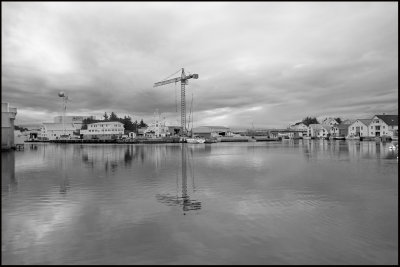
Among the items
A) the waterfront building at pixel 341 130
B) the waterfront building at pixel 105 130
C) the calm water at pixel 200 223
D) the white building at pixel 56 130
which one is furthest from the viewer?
the white building at pixel 56 130

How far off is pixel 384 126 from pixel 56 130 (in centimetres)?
14796

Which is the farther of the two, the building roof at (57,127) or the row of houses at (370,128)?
the building roof at (57,127)

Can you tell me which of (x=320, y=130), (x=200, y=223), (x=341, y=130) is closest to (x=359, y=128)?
(x=341, y=130)

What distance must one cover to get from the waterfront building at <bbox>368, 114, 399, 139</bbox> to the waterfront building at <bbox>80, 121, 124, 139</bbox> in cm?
10434

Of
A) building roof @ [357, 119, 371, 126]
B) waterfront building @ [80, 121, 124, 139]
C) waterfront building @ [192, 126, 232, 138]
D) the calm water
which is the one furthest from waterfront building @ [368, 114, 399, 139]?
waterfront building @ [80, 121, 124, 139]

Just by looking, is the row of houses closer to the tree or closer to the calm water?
the tree

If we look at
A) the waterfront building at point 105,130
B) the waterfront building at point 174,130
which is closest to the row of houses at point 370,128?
the waterfront building at point 174,130

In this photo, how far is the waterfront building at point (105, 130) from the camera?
13638cm

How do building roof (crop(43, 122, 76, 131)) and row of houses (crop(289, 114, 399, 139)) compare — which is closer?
row of houses (crop(289, 114, 399, 139))

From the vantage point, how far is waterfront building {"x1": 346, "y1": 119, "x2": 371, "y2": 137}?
110 m

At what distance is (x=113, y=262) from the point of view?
7258 millimetres

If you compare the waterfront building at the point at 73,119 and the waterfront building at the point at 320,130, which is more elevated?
the waterfront building at the point at 73,119

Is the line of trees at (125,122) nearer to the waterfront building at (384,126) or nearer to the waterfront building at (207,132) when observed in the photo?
the waterfront building at (207,132)

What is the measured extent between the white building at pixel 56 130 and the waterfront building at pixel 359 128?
130714 mm
